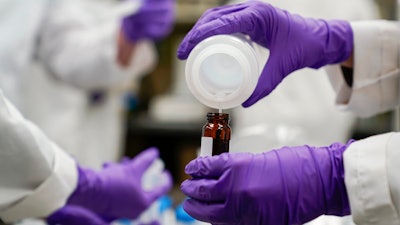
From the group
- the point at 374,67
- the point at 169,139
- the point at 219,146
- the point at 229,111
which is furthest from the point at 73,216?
the point at 169,139

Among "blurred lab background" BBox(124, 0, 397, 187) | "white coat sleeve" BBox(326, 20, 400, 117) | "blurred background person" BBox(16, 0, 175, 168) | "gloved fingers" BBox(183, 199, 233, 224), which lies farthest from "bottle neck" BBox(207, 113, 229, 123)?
"blurred background person" BBox(16, 0, 175, 168)

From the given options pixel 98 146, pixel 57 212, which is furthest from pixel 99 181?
pixel 98 146

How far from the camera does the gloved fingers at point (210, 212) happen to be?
76cm

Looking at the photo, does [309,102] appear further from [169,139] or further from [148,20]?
[169,139]

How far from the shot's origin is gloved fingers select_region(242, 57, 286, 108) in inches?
34.7

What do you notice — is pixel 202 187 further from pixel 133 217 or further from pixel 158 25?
pixel 158 25

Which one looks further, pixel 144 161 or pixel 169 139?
pixel 169 139

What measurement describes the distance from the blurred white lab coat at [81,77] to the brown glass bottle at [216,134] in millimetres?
1222

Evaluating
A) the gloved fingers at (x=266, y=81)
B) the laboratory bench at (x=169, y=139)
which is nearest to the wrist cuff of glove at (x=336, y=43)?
the gloved fingers at (x=266, y=81)

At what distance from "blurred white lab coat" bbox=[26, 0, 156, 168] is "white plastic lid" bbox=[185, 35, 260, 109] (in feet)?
3.98

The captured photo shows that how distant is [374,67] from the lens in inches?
44.4

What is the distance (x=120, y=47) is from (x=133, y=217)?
104 cm

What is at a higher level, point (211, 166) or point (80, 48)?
point (211, 166)

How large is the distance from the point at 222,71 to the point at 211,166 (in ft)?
0.44
